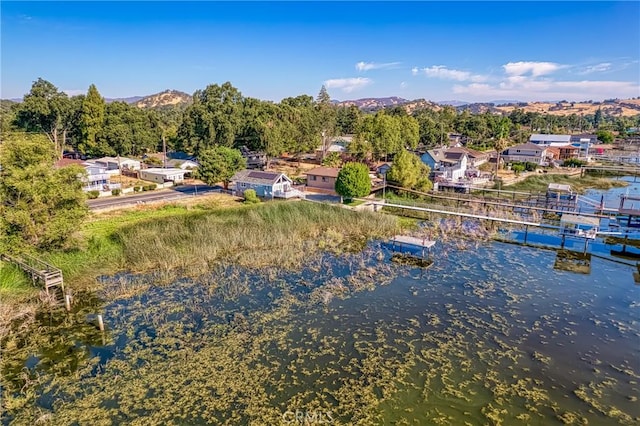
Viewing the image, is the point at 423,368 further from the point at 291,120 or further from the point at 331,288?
the point at 291,120

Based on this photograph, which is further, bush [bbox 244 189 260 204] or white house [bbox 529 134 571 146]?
white house [bbox 529 134 571 146]

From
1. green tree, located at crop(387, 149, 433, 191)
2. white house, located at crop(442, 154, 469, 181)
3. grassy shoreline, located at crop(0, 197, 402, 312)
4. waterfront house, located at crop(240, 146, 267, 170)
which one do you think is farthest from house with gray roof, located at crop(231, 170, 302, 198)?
white house, located at crop(442, 154, 469, 181)

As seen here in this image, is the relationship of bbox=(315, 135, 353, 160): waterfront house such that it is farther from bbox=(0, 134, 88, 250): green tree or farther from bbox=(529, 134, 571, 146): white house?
bbox=(0, 134, 88, 250): green tree

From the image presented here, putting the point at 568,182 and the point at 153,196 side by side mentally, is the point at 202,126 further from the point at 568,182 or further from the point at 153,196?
the point at 568,182

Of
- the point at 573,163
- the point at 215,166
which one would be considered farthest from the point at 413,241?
the point at 573,163

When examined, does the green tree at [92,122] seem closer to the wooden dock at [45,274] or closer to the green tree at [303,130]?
the green tree at [303,130]

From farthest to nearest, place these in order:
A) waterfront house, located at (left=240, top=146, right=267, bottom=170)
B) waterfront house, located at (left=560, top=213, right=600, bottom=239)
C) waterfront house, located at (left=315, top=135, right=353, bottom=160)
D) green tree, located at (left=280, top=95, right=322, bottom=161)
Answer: waterfront house, located at (left=315, top=135, right=353, bottom=160)
green tree, located at (left=280, top=95, right=322, bottom=161)
waterfront house, located at (left=240, top=146, right=267, bottom=170)
waterfront house, located at (left=560, top=213, right=600, bottom=239)

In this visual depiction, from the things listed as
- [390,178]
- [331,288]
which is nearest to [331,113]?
[390,178]
